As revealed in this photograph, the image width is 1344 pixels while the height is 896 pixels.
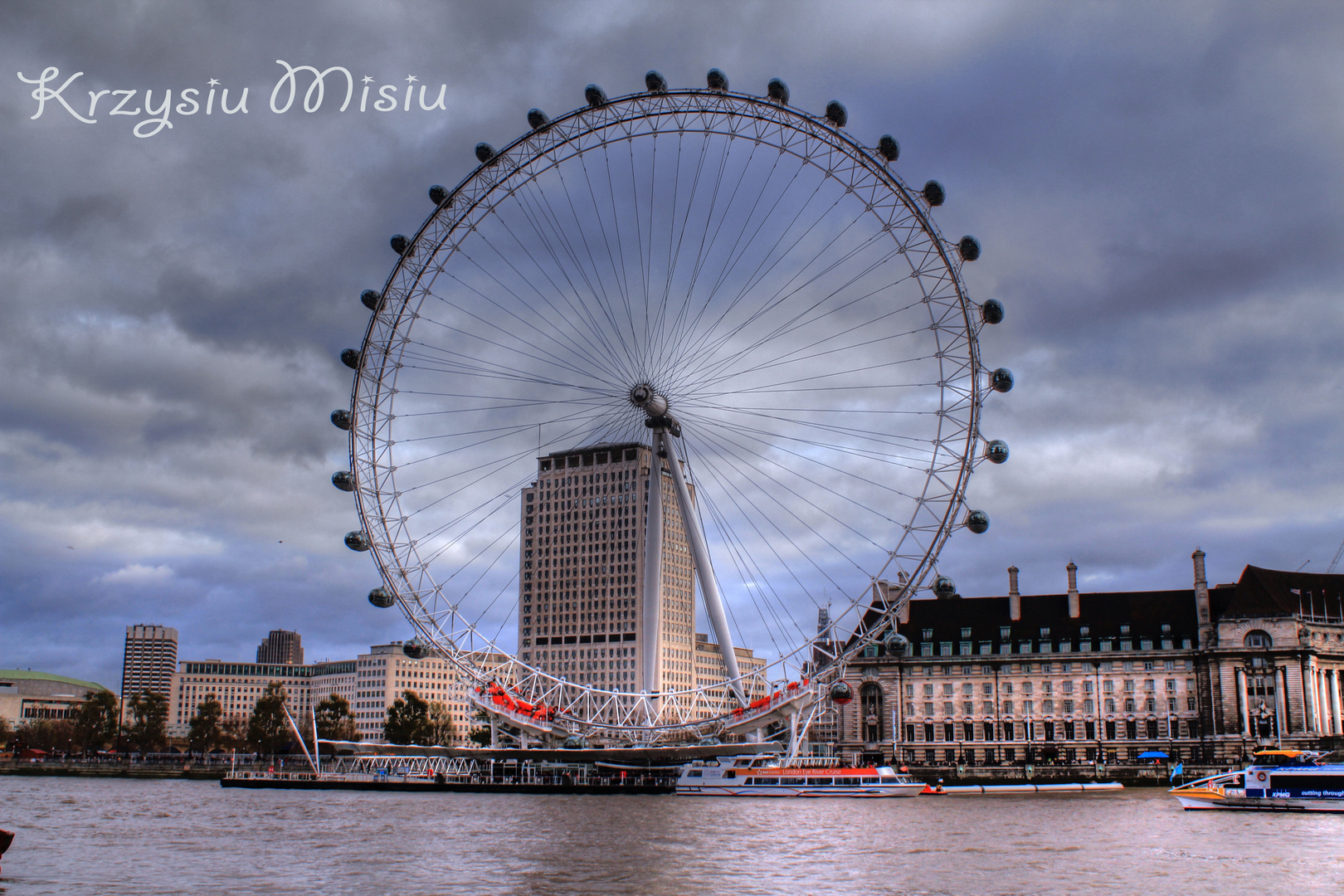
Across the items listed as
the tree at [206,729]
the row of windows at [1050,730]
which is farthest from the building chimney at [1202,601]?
the tree at [206,729]

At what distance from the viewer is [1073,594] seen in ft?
468

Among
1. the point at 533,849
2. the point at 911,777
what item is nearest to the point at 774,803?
the point at 911,777

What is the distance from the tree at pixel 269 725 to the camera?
572 feet

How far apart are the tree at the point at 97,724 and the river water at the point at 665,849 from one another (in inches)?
4057

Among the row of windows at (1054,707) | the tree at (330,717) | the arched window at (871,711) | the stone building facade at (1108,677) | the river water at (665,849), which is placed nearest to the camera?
the river water at (665,849)

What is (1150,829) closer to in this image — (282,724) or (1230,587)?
(1230,587)

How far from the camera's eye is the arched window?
145750 mm

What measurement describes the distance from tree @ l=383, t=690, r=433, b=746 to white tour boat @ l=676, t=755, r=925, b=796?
68744 millimetres

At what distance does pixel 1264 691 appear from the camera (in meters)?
129

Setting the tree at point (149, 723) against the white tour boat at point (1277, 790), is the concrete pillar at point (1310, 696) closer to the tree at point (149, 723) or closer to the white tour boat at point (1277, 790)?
the white tour boat at point (1277, 790)

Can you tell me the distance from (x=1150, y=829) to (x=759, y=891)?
110 ft

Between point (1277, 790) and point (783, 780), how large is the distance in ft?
124

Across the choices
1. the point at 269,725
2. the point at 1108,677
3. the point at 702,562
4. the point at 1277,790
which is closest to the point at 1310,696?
the point at 1108,677

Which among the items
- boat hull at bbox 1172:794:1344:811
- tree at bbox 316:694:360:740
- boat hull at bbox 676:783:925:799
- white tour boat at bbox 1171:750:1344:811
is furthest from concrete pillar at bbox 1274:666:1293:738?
tree at bbox 316:694:360:740
